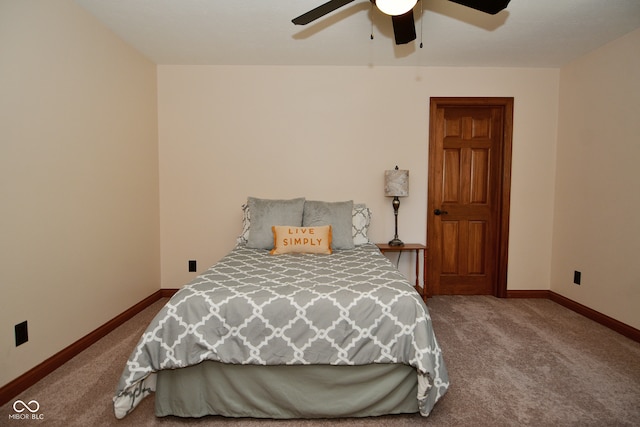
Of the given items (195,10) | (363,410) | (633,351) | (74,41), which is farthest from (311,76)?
(633,351)

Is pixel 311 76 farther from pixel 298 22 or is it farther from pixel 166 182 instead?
pixel 166 182

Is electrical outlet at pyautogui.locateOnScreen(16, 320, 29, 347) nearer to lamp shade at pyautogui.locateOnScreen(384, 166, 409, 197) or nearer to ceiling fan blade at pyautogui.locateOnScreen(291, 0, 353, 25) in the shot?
ceiling fan blade at pyautogui.locateOnScreen(291, 0, 353, 25)

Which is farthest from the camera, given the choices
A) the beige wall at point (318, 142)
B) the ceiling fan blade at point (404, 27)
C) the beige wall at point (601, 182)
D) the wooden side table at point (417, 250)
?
the beige wall at point (318, 142)

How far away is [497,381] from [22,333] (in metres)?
2.78

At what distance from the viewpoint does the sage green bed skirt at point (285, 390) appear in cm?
158

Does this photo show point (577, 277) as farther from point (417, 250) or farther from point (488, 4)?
point (488, 4)

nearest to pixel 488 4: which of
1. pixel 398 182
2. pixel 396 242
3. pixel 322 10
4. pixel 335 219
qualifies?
pixel 322 10

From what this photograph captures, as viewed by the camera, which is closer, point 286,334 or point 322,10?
point 286,334

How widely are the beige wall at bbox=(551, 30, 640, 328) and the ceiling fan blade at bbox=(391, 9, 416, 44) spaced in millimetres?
1873

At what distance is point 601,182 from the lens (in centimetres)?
280

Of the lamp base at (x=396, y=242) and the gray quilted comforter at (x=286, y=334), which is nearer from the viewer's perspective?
the gray quilted comforter at (x=286, y=334)

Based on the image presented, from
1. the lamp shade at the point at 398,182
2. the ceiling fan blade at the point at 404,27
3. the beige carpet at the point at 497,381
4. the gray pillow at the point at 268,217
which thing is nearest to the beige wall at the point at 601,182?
the beige carpet at the point at 497,381

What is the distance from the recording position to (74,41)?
2.22m

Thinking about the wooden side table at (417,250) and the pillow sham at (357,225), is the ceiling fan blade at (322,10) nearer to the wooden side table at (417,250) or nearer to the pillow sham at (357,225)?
the pillow sham at (357,225)
